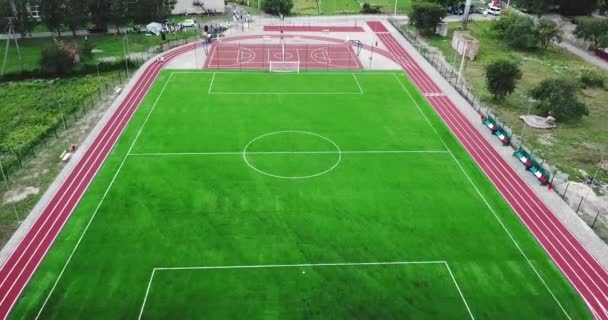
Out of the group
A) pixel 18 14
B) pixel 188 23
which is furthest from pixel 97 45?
pixel 188 23

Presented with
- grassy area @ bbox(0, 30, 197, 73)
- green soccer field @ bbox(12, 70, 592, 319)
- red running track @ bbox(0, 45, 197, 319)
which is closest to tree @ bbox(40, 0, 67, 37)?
grassy area @ bbox(0, 30, 197, 73)

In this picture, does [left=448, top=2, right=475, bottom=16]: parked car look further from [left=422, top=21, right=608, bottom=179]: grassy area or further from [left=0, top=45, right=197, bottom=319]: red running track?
[left=0, top=45, right=197, bottom=319]: red running track

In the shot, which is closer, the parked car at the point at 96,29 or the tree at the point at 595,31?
the tree at the point at 595,31

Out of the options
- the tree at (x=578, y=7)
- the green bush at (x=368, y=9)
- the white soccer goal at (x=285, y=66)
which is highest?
the tree at (x=578, y=7)

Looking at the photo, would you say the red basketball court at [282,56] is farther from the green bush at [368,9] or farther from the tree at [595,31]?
the tree at [595,31]

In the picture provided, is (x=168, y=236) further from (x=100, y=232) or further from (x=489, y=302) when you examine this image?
(x=489, y=302)

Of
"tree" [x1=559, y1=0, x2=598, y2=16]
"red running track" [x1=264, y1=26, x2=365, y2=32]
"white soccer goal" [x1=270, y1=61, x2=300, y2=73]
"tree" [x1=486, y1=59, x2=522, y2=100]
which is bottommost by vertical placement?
"white soccer goal" [x1=270, y1=61, x2=300, y2=73]

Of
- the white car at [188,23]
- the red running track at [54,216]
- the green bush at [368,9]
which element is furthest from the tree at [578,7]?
the red running track at [54,216]
